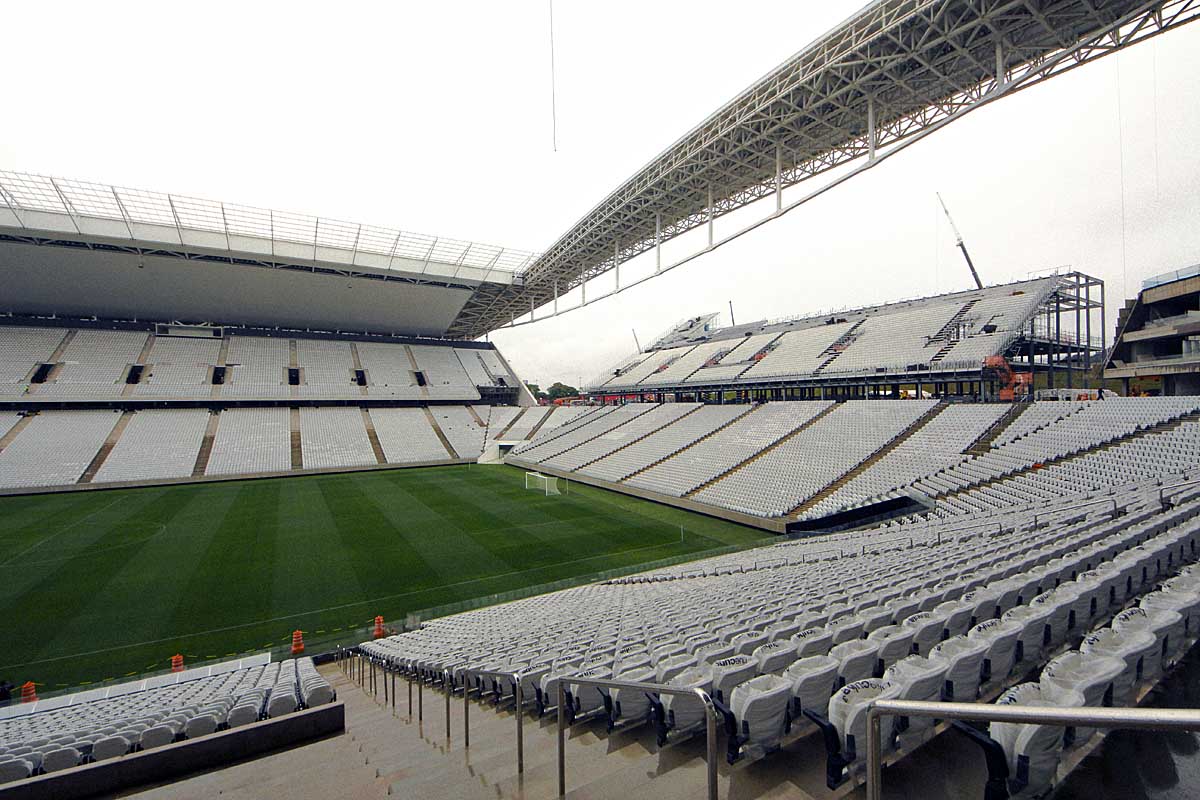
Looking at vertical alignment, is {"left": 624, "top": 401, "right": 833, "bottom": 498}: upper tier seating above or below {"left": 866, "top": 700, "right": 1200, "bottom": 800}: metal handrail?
below

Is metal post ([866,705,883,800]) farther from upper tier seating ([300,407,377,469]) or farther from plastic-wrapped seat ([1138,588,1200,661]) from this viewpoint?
upper tier seating ([300,407,377,469])

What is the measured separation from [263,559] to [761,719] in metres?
19.2

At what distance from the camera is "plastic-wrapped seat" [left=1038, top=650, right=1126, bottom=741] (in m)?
2.52

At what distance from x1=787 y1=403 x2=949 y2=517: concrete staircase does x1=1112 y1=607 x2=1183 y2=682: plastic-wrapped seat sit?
16.9 m

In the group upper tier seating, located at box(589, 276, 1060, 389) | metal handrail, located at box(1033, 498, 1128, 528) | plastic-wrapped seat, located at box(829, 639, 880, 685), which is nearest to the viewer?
plastic-wrapped seat, located at box(829, 639, 880, 685)

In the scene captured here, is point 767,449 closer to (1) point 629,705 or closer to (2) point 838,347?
(2) point 838,347

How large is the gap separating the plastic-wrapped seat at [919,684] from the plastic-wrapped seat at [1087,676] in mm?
491

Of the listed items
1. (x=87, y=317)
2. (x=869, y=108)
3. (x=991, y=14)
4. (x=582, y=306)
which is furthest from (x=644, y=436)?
(x=87, y=317)

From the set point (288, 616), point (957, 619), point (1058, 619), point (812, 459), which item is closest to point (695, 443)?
point (812, 459)

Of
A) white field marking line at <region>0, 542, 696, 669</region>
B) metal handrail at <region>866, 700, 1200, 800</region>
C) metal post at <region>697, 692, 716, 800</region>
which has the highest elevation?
metal handrail at <region>866, 700, 1200, 800</region>

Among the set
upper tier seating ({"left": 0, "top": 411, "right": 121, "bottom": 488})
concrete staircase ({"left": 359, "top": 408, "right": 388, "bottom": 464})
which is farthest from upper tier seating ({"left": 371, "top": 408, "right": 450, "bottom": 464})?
upper tier seating ({"left": 0, "top": 411, "right": 121, "bottom": 488})

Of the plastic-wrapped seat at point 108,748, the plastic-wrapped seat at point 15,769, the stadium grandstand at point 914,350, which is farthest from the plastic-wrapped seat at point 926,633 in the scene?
the stadium grandstand at point 914,350

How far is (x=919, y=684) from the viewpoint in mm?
2846

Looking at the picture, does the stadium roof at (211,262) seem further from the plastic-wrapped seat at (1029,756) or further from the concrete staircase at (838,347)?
the plastic-wrapped seat at (1029,756)
